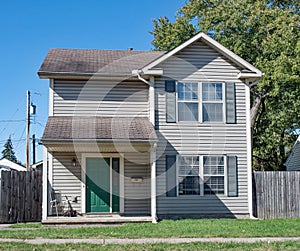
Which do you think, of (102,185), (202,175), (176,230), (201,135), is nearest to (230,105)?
(201,135)

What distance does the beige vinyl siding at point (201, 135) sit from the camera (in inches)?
578

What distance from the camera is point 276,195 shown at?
15.4m

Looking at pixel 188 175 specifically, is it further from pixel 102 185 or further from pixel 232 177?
pixel 102 185

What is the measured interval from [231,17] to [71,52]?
1068cm

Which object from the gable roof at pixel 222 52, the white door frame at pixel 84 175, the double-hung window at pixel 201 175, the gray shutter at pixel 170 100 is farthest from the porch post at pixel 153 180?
the gable roof at pixel 222 52

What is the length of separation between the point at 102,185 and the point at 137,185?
123 cm

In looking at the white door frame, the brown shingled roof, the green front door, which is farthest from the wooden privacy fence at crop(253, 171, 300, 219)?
the brown shingled roof

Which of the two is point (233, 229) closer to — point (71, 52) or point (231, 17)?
point (71, 52)

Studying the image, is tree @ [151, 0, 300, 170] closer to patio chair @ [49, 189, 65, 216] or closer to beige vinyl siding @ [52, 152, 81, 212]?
beige vinyl siding @ [52, 152, 81, 212]

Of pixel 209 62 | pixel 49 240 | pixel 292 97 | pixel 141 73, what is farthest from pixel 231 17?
pixel 49 240

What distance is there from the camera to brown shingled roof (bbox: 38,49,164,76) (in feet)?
50.6

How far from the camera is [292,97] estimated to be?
23547mm

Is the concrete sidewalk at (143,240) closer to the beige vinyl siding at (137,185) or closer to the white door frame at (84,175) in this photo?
the white door frame at (84,175)

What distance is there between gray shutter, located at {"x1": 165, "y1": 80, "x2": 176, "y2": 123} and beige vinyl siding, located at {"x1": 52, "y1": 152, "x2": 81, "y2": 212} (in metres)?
3.59
